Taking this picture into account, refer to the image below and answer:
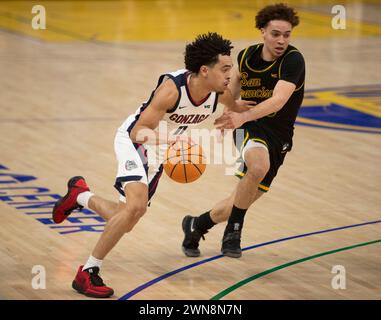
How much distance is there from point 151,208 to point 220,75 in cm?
255

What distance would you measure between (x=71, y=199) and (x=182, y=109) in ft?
4.61

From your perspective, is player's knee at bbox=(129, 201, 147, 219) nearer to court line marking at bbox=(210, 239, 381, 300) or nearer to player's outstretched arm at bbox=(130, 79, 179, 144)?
player's outstretched arm at bbox=(130, 79, 179, 144)

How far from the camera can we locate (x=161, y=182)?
10203mm

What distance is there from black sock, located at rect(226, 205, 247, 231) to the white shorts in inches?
36.0

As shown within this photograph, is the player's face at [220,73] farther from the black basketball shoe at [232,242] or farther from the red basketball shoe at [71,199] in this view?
the red basketball shoe at [71,199]

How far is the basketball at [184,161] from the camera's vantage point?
284 inches

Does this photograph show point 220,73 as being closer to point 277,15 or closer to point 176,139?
point 176,139

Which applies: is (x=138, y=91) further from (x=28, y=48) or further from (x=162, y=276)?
(x=162, y=276)

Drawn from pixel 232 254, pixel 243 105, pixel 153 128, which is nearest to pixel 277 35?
pixel 243 105

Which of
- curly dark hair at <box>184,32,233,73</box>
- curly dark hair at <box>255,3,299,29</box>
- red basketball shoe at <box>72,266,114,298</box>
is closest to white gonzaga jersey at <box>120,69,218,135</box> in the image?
curly dark hair at <box>184,32,233,73</box>

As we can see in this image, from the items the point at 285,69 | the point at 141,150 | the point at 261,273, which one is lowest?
the point at 261,273

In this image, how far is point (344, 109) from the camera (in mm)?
13688

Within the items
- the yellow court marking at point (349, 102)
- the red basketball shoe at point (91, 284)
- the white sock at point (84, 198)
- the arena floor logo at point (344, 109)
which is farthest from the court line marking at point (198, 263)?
the yellow court marking at point (349, 102)

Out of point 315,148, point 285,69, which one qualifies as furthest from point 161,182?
point 285,69
